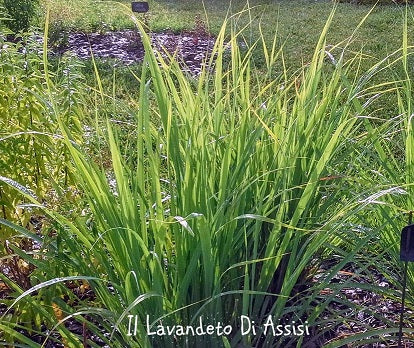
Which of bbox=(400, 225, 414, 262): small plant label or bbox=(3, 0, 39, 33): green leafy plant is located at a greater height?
bbox=(3, 0, 39, 33): green leafy plant

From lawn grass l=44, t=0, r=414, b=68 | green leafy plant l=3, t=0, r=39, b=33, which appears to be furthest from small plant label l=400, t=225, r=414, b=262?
green leafy plant l=3, t=0, r=39, b=33

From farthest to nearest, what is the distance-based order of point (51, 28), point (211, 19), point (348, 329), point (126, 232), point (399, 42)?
point (211, 19), point (51, 28), point (399, 42), point (348, 329), point (126, 232)

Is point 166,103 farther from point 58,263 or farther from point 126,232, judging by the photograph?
point 58,263

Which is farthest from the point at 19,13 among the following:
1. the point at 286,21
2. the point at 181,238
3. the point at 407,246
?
the point at 407,246

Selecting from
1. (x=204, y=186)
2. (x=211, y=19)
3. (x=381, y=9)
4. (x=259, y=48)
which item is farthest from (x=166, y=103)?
(x=381, y=9)

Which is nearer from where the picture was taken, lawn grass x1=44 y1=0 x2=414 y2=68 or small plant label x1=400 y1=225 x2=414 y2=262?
small plant label x1=400 y1=225 x2=414 y2=262

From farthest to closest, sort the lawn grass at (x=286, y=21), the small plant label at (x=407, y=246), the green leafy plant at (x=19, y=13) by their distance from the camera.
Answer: the green leafy plant at (x=19, y=13) → the lawn grass at (x=286, y=21) → the small plant label at (x=407, y=246)

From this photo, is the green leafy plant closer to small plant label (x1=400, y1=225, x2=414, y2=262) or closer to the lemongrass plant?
the lemongrass plant

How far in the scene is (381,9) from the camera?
856 cm

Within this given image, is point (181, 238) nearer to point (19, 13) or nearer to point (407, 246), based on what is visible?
point (407, 246)

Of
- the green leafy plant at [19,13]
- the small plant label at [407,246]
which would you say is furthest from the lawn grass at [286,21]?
the small plant label at [407,246]

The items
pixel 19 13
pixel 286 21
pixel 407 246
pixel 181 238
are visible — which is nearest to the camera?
pixel 407 246

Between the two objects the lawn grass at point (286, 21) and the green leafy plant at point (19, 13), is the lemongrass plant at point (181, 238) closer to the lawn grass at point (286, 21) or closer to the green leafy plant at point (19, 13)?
the lawn grass at point (286, 21)

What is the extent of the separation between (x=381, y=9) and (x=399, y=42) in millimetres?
2380
